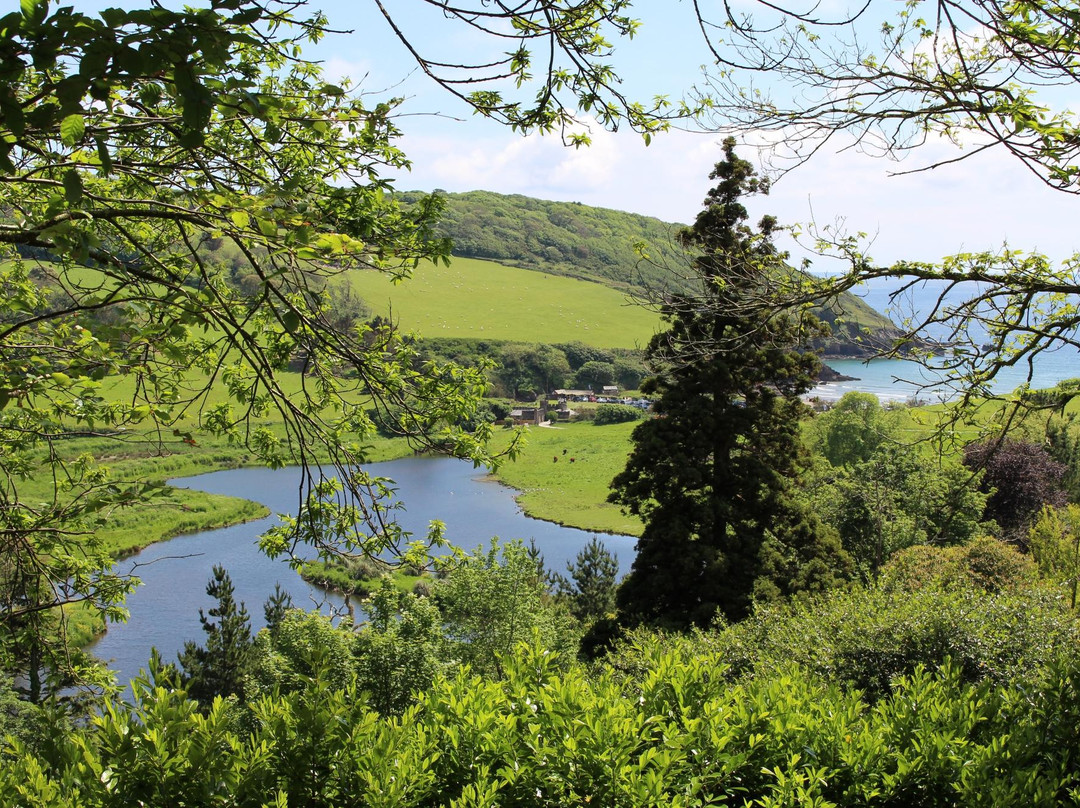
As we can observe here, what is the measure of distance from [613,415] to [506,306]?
45.5 meters

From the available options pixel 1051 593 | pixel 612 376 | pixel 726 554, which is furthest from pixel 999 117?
pixel 612 376

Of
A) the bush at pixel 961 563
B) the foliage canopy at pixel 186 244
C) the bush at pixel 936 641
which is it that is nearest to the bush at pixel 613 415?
the bush at pixel 961 563

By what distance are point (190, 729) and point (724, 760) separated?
2.54 m

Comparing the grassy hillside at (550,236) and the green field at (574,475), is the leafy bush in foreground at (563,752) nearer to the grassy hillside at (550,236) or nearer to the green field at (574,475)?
the green field at (574,475)

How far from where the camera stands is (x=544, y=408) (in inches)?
3632

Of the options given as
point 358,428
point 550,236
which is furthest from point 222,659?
point 550,236

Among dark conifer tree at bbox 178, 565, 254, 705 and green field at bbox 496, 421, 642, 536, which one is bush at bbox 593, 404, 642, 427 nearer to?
green field at bbox 496, 421, 642, 536

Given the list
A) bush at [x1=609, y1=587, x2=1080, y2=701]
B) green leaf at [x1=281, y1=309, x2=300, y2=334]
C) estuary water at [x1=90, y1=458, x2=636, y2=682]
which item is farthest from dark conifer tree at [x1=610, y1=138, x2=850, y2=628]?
green leaf at [x1=281, y1=309, x2=300, y2=334]

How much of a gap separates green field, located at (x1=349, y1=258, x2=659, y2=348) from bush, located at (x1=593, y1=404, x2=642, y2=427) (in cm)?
2549

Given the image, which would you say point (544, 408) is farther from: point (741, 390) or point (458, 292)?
point (741, 390)

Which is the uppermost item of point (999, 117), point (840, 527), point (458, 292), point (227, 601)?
point (458, 292)

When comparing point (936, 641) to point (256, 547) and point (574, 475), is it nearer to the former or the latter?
point (256, 547)

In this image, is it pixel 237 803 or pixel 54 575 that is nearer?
pixel 237 803

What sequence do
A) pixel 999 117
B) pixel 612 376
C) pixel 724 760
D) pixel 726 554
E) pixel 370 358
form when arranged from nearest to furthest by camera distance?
pixel 724 760, pixel 370 358, pixel 999 117, pixel 726 554, pixel 612 376
